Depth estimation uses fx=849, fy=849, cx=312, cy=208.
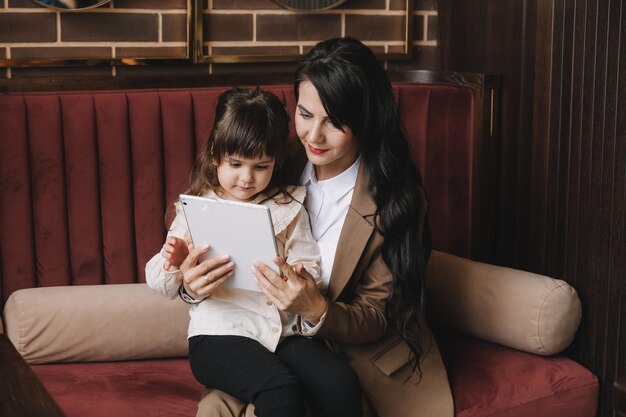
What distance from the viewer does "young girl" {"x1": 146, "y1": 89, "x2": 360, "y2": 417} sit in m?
1.98

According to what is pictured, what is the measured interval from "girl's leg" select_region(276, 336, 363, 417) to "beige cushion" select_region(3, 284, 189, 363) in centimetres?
49

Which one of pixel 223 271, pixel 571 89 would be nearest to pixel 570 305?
pixel 571 89

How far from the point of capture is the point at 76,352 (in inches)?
94.5

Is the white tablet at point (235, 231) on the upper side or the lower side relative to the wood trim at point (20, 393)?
upper

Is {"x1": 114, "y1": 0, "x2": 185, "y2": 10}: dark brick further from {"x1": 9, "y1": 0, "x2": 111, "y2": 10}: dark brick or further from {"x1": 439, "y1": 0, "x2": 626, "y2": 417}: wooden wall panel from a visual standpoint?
{"x1": 439, "y1": 0, "x2": 626, "y2": 417}: wooden wall panel

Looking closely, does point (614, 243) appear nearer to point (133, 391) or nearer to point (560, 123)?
point (560, 123)

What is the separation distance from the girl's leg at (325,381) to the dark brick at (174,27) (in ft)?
4.04

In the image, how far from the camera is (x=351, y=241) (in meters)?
2.19

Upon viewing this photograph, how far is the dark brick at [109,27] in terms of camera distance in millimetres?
2703

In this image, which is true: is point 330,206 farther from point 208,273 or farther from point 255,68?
point 255,68

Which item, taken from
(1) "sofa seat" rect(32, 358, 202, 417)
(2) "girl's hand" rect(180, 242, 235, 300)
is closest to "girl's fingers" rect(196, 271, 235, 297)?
(2) "girl's hand" rect(180, 242, 235, 300)

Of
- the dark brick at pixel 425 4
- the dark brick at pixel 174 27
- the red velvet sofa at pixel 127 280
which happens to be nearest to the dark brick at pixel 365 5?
the dark brick at pixel 425 4

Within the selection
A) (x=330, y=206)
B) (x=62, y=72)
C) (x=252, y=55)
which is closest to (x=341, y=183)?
(x=330, y=206)

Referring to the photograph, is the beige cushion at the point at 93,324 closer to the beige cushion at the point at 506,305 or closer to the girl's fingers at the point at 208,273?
the girl's fingers at the point at 208,273
